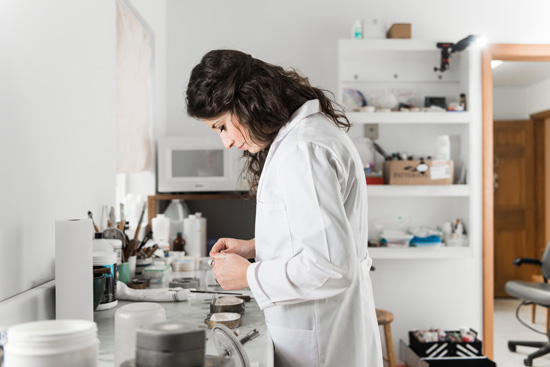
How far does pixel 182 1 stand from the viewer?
367cm

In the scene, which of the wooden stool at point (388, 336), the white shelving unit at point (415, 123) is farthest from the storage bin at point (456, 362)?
the white shelving unit at point (415, 123)

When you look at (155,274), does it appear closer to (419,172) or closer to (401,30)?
(419,172)

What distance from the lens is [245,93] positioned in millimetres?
1320

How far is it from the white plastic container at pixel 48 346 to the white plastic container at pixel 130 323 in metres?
0.27

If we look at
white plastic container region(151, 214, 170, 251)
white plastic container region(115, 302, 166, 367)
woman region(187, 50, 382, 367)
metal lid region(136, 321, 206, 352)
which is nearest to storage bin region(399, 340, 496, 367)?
white plastic container region(151, 214, 170, 251)

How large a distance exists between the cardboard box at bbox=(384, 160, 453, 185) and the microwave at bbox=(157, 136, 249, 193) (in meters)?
0.98

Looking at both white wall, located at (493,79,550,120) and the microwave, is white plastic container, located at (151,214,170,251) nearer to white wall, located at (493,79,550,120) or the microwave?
the microwave

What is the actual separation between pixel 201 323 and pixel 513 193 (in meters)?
5.77

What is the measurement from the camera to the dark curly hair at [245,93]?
4.33ft

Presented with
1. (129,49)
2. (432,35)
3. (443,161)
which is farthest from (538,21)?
(129,49)

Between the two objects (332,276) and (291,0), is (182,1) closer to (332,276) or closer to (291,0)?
(291,0)

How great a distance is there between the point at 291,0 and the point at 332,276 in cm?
289

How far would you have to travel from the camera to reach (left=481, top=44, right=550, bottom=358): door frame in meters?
3.51

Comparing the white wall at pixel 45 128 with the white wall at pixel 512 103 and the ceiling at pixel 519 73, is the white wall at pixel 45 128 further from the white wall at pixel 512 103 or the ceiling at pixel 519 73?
the white wall at pixel 512 103
